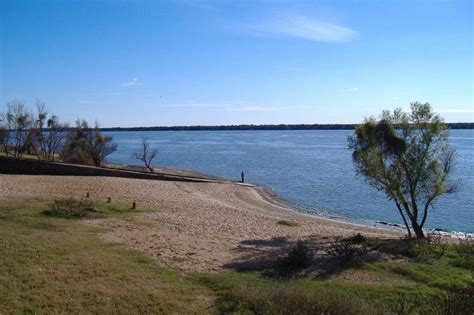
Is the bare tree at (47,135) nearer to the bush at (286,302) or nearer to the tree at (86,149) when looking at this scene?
the tree at (86,149)

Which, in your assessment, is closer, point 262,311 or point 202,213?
point 262,311

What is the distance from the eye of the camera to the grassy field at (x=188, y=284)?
8750 millimetres

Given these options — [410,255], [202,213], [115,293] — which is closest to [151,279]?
[115,293]

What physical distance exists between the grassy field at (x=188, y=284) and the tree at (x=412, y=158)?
19.0 ft

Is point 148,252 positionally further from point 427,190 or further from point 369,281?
point 427,190

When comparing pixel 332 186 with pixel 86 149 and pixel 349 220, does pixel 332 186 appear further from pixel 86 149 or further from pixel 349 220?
pixel 86 149

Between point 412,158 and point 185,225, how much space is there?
408 inches

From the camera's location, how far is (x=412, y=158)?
70.8 feet

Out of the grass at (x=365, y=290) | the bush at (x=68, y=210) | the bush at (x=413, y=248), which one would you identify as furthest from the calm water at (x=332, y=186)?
the bush at (x=68, y=210)

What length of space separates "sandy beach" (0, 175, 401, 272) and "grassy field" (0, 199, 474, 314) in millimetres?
1137

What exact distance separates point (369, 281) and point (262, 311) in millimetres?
4426

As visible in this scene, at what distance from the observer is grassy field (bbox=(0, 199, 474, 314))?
28.7 ft

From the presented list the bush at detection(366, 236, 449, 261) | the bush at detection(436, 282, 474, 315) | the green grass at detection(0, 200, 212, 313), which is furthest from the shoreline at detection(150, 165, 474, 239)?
the bush at detection(436, 282, 474, 315)

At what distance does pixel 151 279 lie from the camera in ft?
36.0
